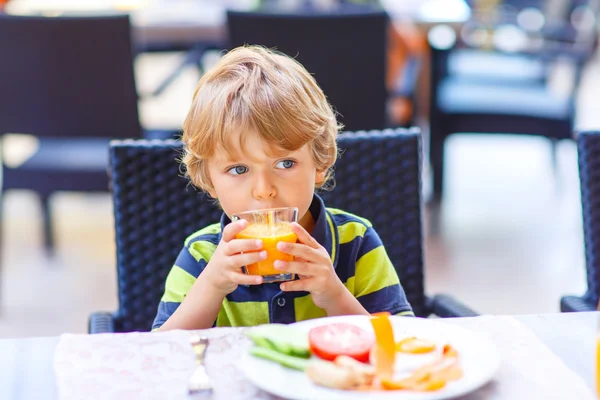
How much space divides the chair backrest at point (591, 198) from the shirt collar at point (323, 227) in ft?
1.66

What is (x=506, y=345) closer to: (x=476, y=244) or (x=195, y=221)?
(x=195, y=221)

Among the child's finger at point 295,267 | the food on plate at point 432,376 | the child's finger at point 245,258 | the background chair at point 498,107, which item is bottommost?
the food on plate at point 432,376

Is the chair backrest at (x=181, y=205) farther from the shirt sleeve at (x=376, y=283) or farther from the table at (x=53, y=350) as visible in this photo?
the table at (x=53, y=350)

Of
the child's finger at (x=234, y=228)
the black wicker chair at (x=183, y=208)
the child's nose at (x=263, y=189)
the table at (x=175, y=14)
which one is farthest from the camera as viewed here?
the table at (x=175, y=14)

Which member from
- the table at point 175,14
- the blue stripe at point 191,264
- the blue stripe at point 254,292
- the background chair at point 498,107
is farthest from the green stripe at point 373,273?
the background chair at point 498,107

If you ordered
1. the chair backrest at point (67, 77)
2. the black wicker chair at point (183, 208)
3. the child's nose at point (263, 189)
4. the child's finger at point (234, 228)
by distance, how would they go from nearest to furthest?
the child's finger at point (234, 228), the child's nose at point (263, 189), the black wicker chair at point (183, 208), the chair backrest at point (67, 77)

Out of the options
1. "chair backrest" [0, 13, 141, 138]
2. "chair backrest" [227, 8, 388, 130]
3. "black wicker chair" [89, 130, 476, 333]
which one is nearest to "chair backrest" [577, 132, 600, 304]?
"black wicker chair" [89, 130, 476, 333]

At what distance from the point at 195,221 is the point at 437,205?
2.43m

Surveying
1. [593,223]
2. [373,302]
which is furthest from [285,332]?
[593,223]

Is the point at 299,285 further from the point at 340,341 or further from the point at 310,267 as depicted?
the point at 340,341

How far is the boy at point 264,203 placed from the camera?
115 centimetres

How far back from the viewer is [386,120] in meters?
2.79

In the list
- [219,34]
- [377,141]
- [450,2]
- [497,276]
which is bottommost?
[497,276]

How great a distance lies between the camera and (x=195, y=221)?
1.53 metres
